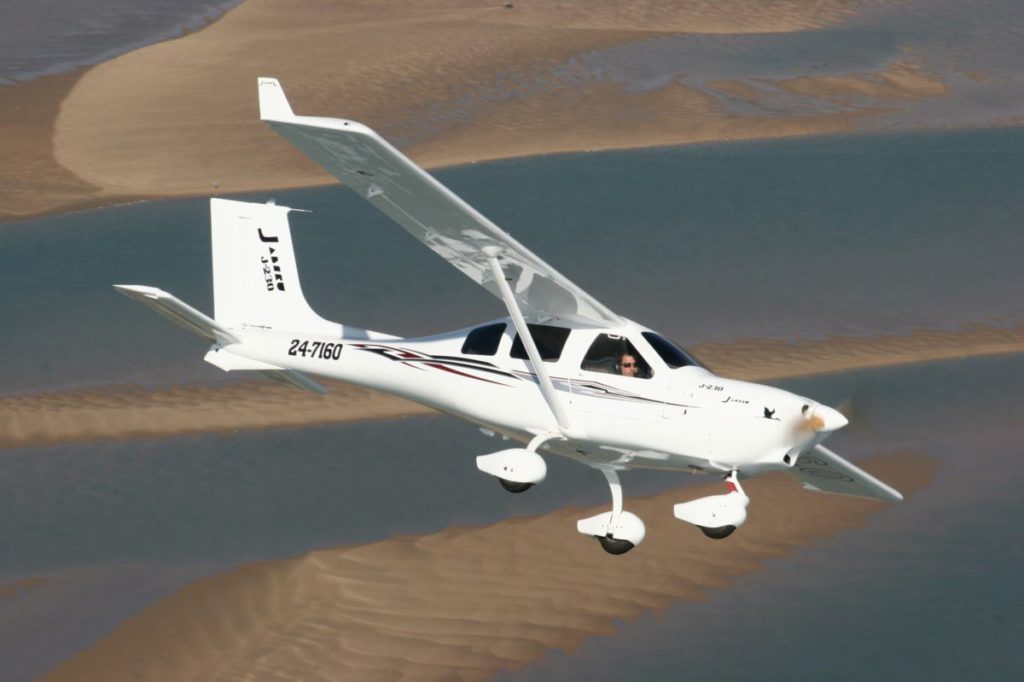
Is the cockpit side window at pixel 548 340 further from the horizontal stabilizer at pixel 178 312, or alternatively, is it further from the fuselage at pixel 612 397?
the horizontal stabilizer at pixel 178 312

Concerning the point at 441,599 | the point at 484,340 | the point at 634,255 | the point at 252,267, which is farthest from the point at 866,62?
the point at 484,340

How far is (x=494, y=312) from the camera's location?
34094mm

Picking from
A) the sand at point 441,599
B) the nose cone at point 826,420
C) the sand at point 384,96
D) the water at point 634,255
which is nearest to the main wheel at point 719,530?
the nose cone at point 826,420

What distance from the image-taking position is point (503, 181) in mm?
40875

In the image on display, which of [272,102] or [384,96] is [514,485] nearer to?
[272,102]

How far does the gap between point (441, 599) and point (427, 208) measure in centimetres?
959

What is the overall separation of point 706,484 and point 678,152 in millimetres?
16991

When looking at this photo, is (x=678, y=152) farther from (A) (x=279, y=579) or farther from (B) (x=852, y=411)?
(B) (x=852, y=411)

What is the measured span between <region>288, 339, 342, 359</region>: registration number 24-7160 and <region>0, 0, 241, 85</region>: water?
36.1m

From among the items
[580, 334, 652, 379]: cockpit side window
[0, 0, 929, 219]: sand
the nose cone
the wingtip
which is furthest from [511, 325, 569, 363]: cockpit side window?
[0, 0, 929, 219]: sand

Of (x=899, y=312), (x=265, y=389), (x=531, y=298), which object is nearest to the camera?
(x=531, y=298)

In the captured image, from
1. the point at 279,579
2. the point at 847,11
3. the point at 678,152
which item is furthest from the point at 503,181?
the point at 847,11

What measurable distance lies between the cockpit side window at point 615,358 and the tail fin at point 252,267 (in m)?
4.39

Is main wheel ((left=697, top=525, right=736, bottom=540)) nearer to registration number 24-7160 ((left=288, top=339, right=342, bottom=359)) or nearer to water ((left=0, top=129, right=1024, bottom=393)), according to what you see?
registration number 24-7160 ((left=288, top=339, right=342, bottom=359))
